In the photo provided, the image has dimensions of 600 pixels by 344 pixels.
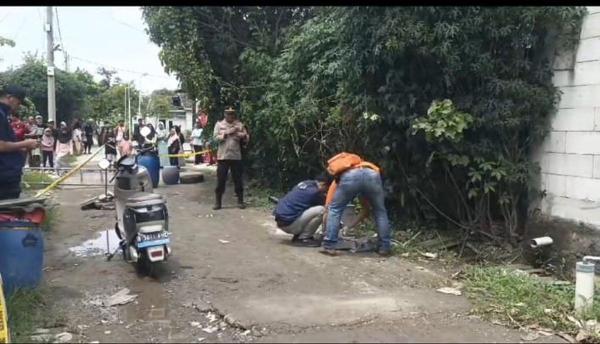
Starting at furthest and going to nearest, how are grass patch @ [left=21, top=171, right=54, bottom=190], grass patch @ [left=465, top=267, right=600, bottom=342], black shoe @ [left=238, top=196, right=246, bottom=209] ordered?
grass patch @ [left=21, top=171, right=54, bottom=190], black shoe @ [left=238, top=196, right=246, bottom=209], grass patch @ [left=465, top=267, right=600, bottom=342]

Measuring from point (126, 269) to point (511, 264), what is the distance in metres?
4.18

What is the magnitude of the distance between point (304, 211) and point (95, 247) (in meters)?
2.64

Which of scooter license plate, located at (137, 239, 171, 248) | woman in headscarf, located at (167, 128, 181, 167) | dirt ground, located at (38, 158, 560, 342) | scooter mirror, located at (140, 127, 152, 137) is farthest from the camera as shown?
woman in headscarf, located at (167, 128, 181, 167)

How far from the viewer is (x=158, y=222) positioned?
5.69 m

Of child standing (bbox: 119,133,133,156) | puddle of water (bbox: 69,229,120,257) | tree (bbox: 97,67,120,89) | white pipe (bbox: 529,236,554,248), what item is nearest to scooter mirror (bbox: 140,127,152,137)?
child standing (bbox: 119,133,133,156)

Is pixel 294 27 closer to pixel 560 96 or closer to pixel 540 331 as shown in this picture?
pixel 560 96

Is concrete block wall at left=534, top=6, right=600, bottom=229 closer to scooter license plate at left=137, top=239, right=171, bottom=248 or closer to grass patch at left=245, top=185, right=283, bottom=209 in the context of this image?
scooter license plate at left=137, top=239, right=171, bottom=248

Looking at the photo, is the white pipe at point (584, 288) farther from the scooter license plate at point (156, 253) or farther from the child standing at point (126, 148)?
the child standing at point (126, 148)

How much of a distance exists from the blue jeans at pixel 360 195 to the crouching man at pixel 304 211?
355mm

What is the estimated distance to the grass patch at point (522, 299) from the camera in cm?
462

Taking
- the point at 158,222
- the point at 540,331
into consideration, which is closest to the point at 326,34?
the point at 158,222

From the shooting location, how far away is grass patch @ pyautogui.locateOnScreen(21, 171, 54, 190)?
37.5 ft

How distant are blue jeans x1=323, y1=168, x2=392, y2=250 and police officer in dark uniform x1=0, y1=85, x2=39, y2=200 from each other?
3188mm

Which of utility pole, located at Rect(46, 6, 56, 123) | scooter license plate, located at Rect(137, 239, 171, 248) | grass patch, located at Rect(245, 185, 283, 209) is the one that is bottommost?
grass patch, located at Rect(245, 185, 283, 209)
